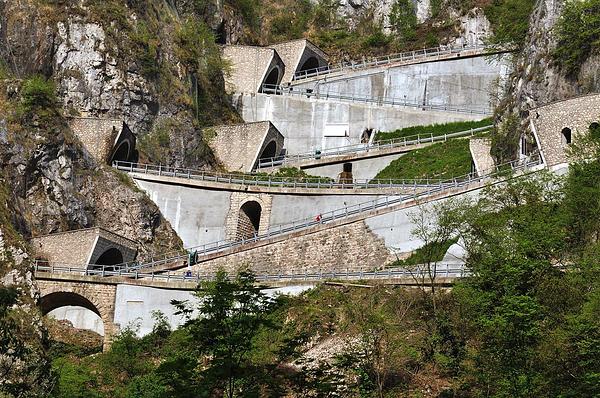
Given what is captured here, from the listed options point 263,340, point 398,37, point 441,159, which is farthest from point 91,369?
point 398,37

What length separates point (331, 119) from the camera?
2643 inches

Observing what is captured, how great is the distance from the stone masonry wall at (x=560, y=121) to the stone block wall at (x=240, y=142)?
58.6 ft

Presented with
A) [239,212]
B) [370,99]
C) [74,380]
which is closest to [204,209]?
[239,212]

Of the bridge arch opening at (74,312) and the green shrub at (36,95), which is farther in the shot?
the green shrub at (36,95)

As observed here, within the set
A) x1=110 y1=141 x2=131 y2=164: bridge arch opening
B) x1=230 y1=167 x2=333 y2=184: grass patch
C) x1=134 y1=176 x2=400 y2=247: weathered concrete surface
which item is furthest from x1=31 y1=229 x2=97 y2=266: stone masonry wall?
x1=230 y1=167 x2=333 y2=184: grass patch

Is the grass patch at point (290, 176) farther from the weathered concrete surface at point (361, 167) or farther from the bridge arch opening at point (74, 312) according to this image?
the bridge arch opening at point (74, 312)

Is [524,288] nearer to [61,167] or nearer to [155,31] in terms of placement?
[61,167]

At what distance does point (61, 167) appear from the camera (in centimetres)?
5347

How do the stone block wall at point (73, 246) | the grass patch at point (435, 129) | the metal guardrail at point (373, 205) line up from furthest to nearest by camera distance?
the grass patch at point (435, 129)
the stone block wall at point (73, 246)
the metal guardrail at point (373, 205)

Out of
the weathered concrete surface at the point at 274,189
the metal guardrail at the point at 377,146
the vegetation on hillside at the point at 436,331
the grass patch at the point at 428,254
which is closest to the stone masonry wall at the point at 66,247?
the vegetation on hillside at the point at 436,331

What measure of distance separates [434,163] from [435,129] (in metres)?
6.67

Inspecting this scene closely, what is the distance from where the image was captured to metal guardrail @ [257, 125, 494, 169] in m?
63.0

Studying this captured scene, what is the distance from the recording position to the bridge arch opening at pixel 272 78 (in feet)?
235

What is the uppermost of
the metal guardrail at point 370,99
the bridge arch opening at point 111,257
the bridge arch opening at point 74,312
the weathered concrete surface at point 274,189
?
the metal guardrail at point 370,99
